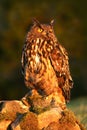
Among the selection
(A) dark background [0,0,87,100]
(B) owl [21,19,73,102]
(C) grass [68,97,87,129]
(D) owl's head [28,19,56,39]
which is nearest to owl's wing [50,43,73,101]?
(B) owl [21,19,73,102]

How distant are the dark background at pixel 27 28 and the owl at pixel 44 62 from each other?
37.4ft

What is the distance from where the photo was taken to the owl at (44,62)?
8.23m

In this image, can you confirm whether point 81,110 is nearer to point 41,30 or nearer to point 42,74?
point 42,74

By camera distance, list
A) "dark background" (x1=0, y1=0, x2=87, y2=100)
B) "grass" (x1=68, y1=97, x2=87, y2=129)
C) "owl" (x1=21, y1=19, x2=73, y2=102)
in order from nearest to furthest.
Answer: "owl" (x1=21, y1=19, x2=73, y2=102), "grass" (x1=68, y1=97, x2=87, y2=129), "dark background" (x1=0, y1=0, x2=87, y2=100)

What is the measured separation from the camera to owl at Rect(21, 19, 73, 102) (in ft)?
27.0

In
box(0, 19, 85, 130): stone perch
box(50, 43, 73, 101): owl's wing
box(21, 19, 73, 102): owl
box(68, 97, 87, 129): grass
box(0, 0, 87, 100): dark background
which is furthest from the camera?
box(0, 0, 87, 100): dark background

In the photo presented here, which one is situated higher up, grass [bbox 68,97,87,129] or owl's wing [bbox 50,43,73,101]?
owl's wing [bbox 50,43,73,101]

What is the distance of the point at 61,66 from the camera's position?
855 centimetres

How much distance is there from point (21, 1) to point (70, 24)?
2184 mm

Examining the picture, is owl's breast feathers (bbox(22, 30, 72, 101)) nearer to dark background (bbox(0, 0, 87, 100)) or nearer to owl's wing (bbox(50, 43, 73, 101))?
owl's wing (bbox(50, 43, 73, 101))

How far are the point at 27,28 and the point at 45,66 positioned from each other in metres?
11.9

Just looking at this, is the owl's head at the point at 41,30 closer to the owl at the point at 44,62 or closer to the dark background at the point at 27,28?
the owl at the point at 44,62

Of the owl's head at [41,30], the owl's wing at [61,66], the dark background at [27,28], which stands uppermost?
the owl's head at [41,30]

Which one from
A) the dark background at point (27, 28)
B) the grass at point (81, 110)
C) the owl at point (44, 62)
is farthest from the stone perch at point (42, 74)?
the dark background at point (27, 28)
